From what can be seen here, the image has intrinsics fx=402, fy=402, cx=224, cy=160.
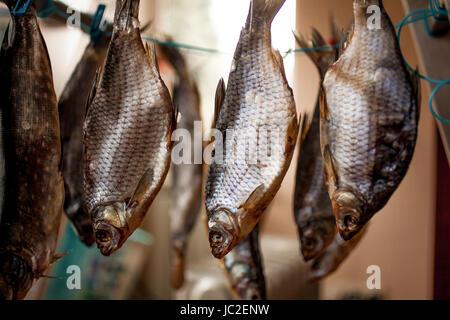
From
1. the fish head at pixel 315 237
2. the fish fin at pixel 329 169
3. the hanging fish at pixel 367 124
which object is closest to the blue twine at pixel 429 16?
the hanging fish at pixel 367 124

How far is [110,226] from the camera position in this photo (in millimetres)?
742

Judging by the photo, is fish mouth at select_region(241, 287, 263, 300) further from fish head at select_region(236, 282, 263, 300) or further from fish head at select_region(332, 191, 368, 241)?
fish head at select_region(332, 191, 368, 241)

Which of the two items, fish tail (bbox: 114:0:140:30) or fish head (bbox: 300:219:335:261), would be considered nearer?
fish tail (bbox: 114:0:140:30)

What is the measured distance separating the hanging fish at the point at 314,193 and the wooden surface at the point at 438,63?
204 mm

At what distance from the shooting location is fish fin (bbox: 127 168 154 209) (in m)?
0.74

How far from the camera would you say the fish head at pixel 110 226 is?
29.2 inches

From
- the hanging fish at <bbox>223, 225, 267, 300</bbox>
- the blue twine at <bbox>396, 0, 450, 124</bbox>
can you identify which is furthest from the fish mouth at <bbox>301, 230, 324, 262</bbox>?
the blue twine at <bbox>396, 0, 450, 124</bbox>

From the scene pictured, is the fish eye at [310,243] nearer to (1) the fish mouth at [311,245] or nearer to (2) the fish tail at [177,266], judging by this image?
(1) the fish mouth at [311,245]

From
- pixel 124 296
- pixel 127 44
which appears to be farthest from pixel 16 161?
pixel 124 296

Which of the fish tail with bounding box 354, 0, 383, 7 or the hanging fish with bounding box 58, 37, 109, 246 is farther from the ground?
the fish tail with bounding box 354, 0, 383, 7

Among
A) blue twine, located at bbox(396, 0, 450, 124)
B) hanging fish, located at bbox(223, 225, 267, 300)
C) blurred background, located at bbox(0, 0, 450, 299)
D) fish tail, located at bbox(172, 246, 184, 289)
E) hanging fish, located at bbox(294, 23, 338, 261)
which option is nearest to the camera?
blue twine, located at bbox(396, 0, 450, 124)

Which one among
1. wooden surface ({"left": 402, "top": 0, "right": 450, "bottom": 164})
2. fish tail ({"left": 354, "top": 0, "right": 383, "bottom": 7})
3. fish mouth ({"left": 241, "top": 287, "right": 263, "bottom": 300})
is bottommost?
fish mouth ({"left": 241, "top": 287, "right": 263, "bottom": 300})

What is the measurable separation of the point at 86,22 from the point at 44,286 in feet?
3.33

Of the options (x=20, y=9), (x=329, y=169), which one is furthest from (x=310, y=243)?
(x=20, y=9)
